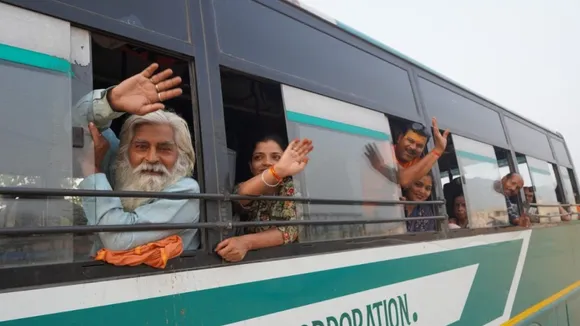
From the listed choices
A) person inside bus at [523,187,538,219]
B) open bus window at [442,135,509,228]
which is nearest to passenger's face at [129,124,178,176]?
open bus window at [442,135,509,228]

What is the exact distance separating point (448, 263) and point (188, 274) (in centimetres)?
208

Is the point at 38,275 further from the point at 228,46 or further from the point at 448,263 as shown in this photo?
the point at 448,263

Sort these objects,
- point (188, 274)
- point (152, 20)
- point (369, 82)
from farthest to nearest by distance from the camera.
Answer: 1. point (369, 82)
2. point (152, 20)
3. point (188, 274)

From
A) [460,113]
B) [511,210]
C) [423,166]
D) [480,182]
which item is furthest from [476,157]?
[423,166]

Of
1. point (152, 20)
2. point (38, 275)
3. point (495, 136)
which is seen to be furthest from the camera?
point (495, 136)

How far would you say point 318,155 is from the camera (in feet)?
7.96

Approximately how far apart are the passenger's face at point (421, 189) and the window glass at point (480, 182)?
0.63 meters

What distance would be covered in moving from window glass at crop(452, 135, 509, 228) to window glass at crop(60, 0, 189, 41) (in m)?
2.61

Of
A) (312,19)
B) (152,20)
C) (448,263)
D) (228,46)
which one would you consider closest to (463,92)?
(448,263)

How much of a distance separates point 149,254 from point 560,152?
6.41 m

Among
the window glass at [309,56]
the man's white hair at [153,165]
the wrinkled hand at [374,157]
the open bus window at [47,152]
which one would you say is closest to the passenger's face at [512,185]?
the window glass at [309,56]

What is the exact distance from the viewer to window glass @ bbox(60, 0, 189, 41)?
Result: 1608 millimetres

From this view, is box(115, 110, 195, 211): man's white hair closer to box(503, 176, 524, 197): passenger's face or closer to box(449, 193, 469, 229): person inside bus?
box(449, 193, 469, 229): person inside bus

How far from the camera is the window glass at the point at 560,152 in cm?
611
